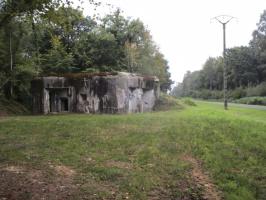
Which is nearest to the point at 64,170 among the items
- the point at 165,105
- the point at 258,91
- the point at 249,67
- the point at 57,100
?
the point at 57,100

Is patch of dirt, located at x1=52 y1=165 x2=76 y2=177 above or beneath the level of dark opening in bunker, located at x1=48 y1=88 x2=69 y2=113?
beneath

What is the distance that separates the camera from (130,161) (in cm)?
960

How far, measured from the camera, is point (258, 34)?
56188mm

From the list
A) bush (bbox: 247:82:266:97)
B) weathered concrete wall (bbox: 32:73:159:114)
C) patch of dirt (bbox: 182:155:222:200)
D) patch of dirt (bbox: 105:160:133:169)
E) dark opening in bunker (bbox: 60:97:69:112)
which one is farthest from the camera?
bush (bbox: 247:82:266:97)

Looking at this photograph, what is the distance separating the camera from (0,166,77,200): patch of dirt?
7.05 m

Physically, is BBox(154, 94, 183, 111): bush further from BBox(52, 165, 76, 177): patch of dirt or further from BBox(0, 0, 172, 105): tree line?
BBox(52, 165, 76, 177): patch of dirt

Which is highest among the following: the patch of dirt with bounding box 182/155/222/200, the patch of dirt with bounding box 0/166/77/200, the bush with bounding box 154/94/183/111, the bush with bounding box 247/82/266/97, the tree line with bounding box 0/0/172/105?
the tree line with bounding box 0/0/172/105

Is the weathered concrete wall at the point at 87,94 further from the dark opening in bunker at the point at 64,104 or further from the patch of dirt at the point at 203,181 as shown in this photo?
the patch of dirt at the point at 203,181

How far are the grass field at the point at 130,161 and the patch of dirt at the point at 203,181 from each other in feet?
0.09

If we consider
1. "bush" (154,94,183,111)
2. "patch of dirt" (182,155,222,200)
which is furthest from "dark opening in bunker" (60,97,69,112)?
"patch of dirt" (182,155,222,200)

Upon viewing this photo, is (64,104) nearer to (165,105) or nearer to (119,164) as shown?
(165,105)

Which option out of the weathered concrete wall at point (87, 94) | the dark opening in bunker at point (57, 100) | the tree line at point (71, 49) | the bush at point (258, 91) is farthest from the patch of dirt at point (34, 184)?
the bush at point (258, 91)

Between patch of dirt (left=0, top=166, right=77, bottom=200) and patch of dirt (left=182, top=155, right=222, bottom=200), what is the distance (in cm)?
310

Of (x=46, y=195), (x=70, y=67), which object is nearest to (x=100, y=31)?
(x=70, y=67)
